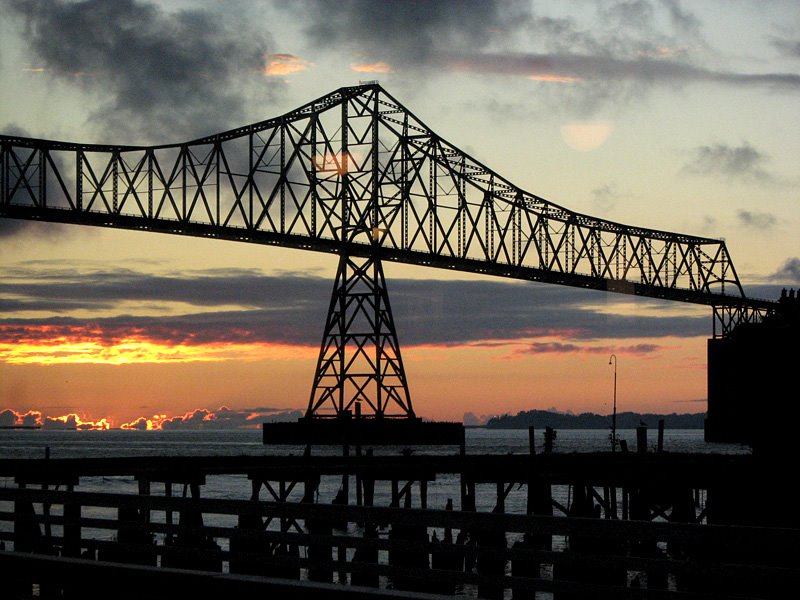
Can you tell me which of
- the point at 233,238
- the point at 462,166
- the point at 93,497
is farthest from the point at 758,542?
the point at 462,166

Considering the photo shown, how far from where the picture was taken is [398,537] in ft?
81.3

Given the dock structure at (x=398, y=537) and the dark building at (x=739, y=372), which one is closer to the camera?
the dock structure at (x=398, y=537)

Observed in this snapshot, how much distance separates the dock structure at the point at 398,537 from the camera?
32.4 feet

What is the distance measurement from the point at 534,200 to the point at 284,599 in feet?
360

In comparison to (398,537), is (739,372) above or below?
above

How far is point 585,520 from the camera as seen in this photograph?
10117 mm

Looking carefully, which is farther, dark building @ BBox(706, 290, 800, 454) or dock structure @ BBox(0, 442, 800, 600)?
dark building @ BBox(706, 290, 800, 454)

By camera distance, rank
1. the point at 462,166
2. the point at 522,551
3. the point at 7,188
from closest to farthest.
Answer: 1. the point at 522,551
2. the point at 7,188
3. the point at 462,166

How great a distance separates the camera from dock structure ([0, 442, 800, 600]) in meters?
9.88

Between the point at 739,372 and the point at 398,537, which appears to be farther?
the point at 739,372

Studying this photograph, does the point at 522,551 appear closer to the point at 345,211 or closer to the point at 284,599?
the point at 284,599

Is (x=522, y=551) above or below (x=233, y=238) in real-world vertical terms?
below

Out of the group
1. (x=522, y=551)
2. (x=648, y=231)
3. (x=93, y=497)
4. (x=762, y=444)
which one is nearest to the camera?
(x=522, y=551)

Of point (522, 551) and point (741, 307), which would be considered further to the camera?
point (741, 307)
